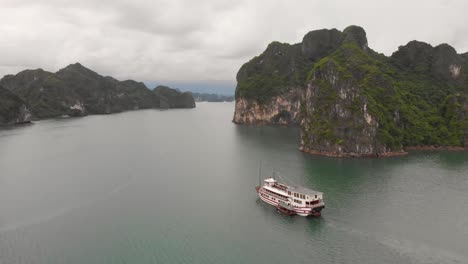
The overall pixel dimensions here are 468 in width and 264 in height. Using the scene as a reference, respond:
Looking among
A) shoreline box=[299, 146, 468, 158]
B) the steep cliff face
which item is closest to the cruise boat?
shoreline box=[299, 146, 468, 158]

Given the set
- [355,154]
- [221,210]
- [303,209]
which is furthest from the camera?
[355,154]

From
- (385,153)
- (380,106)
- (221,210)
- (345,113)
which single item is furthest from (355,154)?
(221,210)

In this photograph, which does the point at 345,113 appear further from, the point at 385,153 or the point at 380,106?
the point at 385,153

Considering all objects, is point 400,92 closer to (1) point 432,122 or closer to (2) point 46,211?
(1) point 432,122

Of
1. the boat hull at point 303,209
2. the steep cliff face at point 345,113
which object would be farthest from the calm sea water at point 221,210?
the steep cliff face at point 345,113

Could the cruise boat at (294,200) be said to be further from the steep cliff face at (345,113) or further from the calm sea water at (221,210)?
the steep cliff face at (345,113)

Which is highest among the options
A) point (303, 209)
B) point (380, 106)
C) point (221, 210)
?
point (380, 106)
